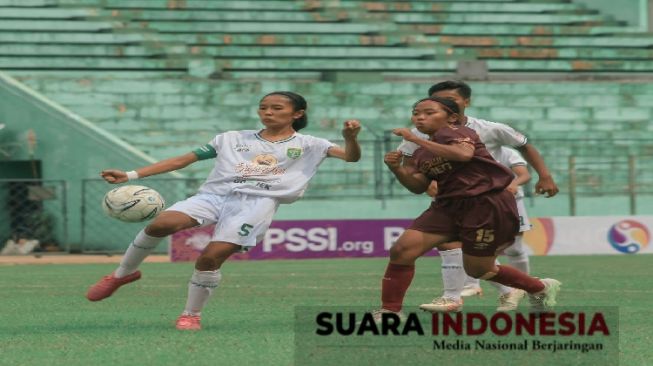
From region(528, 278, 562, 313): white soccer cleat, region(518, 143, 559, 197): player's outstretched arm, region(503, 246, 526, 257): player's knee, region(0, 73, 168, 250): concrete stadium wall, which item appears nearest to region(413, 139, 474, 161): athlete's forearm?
region(528, 278, 562, 313): white soccer cleat

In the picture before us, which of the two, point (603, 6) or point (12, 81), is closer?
point (12, 81)

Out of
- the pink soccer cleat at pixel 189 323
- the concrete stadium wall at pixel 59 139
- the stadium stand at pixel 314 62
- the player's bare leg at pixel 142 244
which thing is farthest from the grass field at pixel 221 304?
the stadium stand at pixel 314 62

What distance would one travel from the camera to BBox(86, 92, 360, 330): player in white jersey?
9.01 meters

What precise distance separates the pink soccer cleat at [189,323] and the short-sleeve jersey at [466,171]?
159 cm

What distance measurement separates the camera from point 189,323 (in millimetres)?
8750

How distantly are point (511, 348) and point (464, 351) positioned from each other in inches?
10.0

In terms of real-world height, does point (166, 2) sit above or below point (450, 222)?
above

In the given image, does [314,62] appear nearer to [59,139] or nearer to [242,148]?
[59,139]

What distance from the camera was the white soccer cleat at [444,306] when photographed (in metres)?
9.40

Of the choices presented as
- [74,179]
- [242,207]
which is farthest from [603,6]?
[242,207]

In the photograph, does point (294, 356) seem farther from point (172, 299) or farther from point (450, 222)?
point (172, 299)

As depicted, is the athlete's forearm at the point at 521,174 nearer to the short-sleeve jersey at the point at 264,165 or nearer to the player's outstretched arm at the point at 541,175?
the player's outstretched arm at the point at 541,175

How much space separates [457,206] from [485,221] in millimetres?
234

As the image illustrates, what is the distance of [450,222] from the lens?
8.84 m
